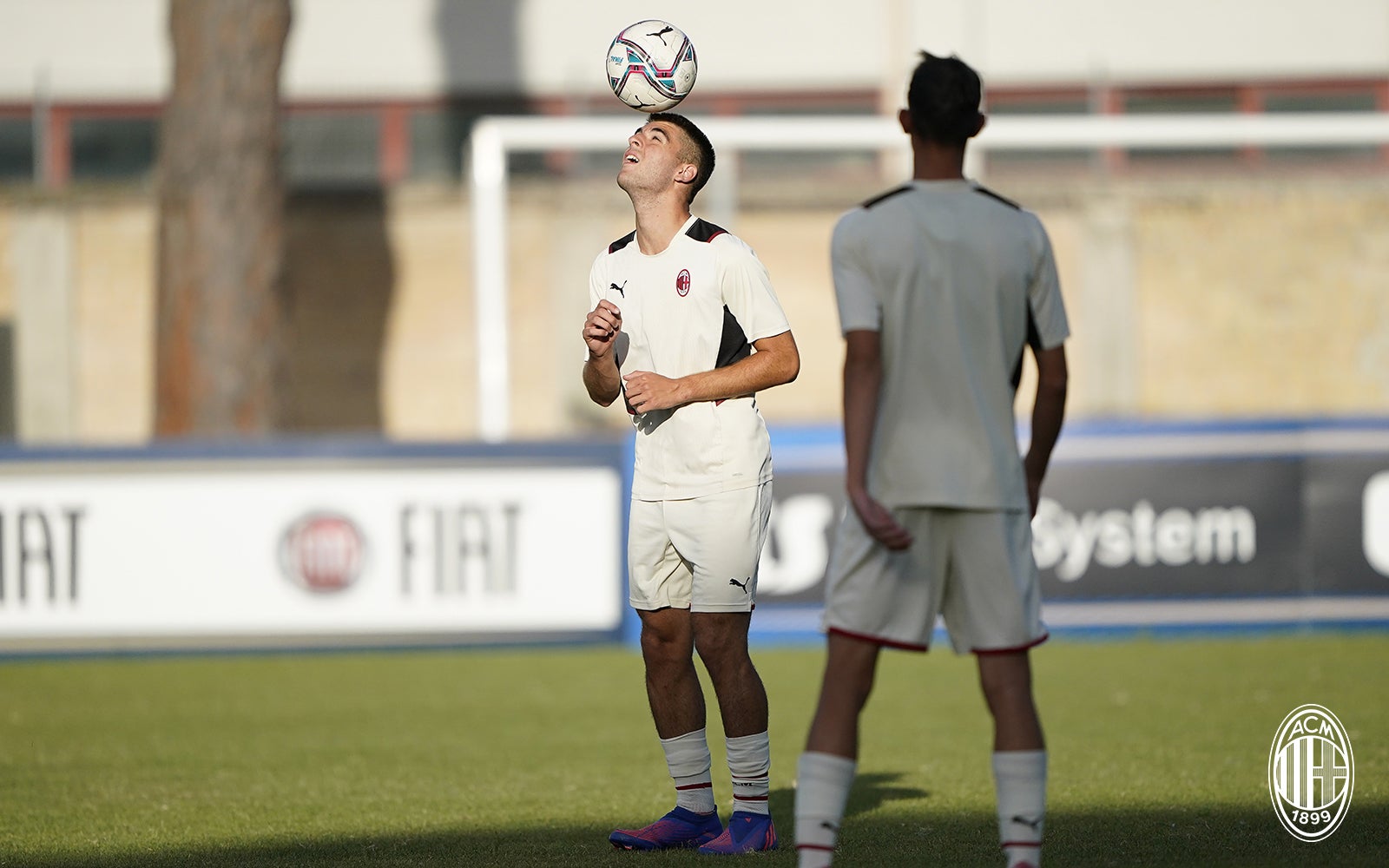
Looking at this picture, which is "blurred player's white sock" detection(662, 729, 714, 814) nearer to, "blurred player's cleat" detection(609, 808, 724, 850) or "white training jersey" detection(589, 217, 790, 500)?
"blurred player's cleat" detection(609, 808, 724, 850)

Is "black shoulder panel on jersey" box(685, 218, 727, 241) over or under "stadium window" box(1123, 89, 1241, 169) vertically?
under

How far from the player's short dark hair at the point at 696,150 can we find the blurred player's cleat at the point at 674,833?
6.71 ft

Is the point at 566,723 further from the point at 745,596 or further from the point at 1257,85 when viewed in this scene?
the point at 1257,85

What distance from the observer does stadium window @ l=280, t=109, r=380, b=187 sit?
2011 cm

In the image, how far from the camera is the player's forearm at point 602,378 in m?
5.58

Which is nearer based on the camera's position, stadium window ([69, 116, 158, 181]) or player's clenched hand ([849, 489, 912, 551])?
player's clenched hand ([849, 489, 912, 551])

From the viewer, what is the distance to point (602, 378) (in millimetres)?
5637

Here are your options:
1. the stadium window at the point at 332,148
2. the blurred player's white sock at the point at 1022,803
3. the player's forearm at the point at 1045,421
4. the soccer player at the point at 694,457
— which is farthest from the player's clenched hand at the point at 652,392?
the stadium window at the point at 332,148

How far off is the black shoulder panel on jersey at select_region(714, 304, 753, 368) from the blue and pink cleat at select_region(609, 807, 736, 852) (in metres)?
1.49

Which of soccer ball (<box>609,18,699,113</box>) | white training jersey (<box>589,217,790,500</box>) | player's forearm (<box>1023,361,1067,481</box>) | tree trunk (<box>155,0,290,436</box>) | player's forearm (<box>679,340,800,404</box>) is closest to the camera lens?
player's forearm (<box>1023,361,1067,481</box>)

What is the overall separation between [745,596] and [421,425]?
46.9ft

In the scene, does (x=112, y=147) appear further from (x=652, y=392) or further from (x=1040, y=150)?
(x=652, y=392)

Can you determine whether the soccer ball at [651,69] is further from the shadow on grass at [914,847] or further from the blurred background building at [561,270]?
the blurred background building at [561,270]

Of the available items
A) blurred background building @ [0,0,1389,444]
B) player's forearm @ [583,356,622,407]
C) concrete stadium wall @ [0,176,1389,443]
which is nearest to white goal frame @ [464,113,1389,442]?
blurred background building @ [0,0,1389,444]
